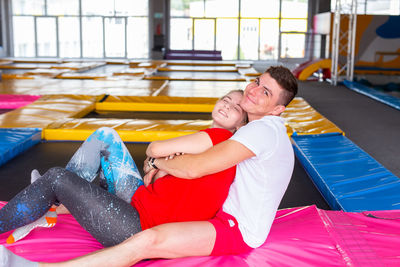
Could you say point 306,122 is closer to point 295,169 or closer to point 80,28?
point 295,169

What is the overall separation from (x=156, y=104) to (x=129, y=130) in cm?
173

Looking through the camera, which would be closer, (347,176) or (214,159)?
(214,159)

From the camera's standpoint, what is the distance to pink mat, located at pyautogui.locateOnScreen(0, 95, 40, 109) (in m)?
5.62

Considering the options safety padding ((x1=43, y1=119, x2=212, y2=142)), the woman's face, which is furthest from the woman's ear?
safety padding ((x1=43, y1=119, x2=212, y2=142))

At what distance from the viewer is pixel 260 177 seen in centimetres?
158

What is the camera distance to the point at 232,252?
5.60 ft

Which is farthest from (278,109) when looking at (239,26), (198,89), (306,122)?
(239,26)

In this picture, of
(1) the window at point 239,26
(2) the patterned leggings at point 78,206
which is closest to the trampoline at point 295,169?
(2) the patterned leggings at point 78,206

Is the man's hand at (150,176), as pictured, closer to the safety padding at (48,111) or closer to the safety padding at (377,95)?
the safety padding at (48,111)

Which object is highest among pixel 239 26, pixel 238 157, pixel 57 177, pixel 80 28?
pixel 239 26

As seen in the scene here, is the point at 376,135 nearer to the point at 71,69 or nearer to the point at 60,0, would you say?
the point at 71,69

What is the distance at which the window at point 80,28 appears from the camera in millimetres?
18000

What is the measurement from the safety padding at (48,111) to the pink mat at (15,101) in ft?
0.60

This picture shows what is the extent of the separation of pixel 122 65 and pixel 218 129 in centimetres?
1235
